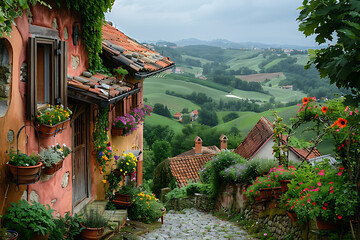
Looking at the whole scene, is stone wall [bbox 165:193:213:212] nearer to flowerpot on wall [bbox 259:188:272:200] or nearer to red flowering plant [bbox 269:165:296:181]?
flowerpot on wall [bbox 259:188:272:200]

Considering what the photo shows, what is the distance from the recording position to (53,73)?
5.80m

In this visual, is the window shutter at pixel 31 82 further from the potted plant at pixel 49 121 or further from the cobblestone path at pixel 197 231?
the cobblestone path at pixel 197 231

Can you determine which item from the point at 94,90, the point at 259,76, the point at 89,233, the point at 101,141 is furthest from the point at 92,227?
the point at 259,76

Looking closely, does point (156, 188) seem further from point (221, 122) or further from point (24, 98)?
point (221, 122)

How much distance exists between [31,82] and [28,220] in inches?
68.6

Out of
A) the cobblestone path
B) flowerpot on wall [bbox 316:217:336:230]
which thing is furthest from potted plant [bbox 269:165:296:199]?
flowerpot on wall [bbox 316:217:336:230]

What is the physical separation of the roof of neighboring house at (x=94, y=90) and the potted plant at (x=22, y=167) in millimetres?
1889

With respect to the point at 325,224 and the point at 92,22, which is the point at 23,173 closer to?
the point at 92,22

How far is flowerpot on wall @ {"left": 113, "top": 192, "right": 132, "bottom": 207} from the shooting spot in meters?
8.90

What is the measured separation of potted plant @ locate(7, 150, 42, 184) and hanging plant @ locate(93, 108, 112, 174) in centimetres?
333

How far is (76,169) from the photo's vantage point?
766cm

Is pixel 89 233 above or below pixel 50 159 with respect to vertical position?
below

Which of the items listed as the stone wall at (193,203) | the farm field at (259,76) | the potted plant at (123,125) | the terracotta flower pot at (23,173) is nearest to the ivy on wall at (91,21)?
the potted plant at (123,125)

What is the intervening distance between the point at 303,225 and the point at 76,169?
4474 millimetres
